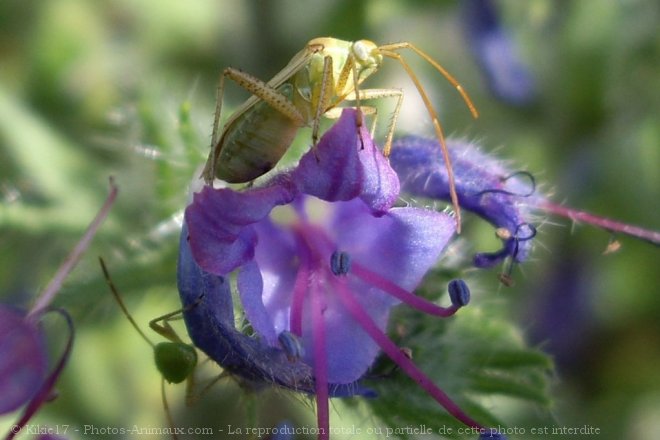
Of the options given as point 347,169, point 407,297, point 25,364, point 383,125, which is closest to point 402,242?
point 407,297

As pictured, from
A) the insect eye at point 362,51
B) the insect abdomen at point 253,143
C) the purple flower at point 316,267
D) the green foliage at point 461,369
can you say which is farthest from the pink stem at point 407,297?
the insect eye at point 362,51

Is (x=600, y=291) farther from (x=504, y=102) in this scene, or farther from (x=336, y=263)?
(x=336, y=263)

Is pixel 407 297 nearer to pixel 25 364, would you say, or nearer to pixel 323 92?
pixel 323 92

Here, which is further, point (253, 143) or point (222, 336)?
point (253, 143)

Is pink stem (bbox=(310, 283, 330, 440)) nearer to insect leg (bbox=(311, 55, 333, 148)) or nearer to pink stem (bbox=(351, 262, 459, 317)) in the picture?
pink stem (bbox=(351, 262, 459, 317))

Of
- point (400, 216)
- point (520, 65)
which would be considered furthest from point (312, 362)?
point (520, 65)

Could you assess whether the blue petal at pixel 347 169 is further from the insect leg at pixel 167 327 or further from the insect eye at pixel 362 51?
the insect eye at pixel 362 51
